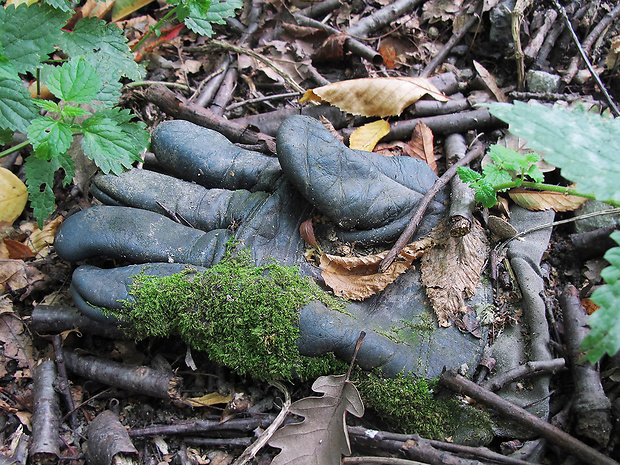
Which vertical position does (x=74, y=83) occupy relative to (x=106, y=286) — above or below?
above

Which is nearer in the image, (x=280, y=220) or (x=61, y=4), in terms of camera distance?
(x=61, y=4)

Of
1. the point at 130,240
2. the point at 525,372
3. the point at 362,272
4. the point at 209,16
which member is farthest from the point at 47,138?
the point at 525,372

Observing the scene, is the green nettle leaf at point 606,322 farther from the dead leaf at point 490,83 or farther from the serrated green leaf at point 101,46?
the serrated green leaf at point 101,46

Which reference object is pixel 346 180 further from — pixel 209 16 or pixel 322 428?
pixel 209 16

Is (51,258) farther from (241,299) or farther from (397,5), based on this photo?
(397,5)

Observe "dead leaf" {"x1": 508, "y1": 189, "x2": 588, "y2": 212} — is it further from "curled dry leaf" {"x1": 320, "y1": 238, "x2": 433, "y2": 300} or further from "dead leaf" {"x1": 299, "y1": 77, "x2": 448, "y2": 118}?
"dead leaf" {"x1": 299, "y1": 77, "x2": 448, "y2": 118}
